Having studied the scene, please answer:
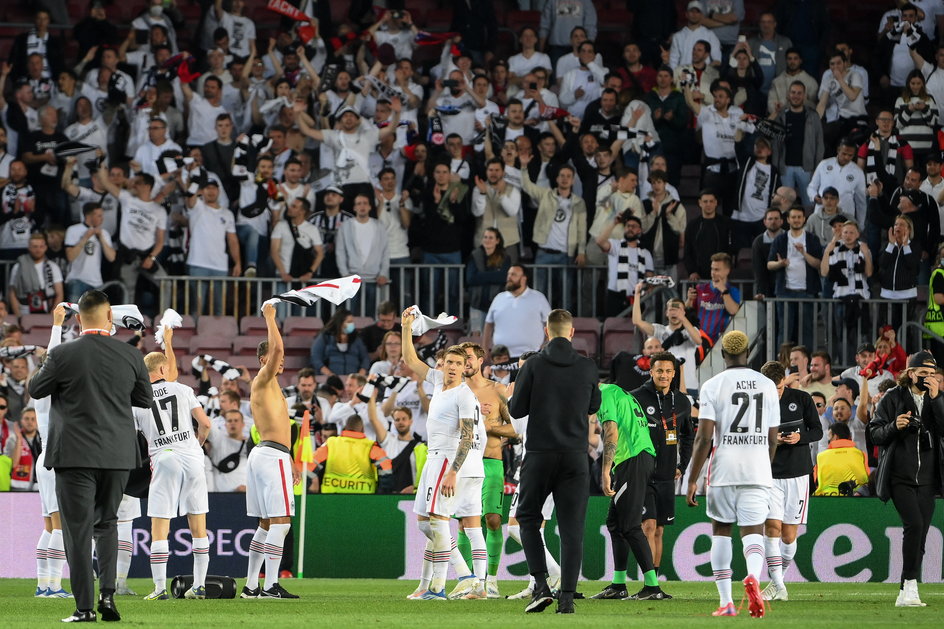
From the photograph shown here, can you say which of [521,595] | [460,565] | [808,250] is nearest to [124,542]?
[460,565]

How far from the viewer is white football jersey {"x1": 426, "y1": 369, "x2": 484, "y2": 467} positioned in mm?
13164

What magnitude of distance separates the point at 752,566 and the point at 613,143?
13.0 meters

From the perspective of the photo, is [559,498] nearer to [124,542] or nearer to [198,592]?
[198,592]

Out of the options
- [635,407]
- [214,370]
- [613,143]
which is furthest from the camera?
[613,143]

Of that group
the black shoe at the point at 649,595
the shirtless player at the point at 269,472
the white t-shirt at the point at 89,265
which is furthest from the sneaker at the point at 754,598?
the white t-shirt at the point at 89,265

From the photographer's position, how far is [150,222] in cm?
2228

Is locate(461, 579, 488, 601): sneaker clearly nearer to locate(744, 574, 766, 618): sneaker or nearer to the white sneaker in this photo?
the white sneaker

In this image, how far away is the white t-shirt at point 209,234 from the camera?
22109 mm

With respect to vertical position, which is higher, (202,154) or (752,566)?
(202,154)

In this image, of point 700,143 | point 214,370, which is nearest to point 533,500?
point 214,370

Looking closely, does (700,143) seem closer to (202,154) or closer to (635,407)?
(202,154)

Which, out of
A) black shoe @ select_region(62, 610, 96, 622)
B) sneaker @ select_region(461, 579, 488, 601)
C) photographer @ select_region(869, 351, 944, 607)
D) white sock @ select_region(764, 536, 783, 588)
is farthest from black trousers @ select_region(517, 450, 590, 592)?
photographer @ select_region(869, 351, 944, 607)

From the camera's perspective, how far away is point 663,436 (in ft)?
47.0

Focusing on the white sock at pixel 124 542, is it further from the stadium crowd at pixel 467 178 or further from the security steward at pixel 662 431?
the security steward at pixel 662 431
